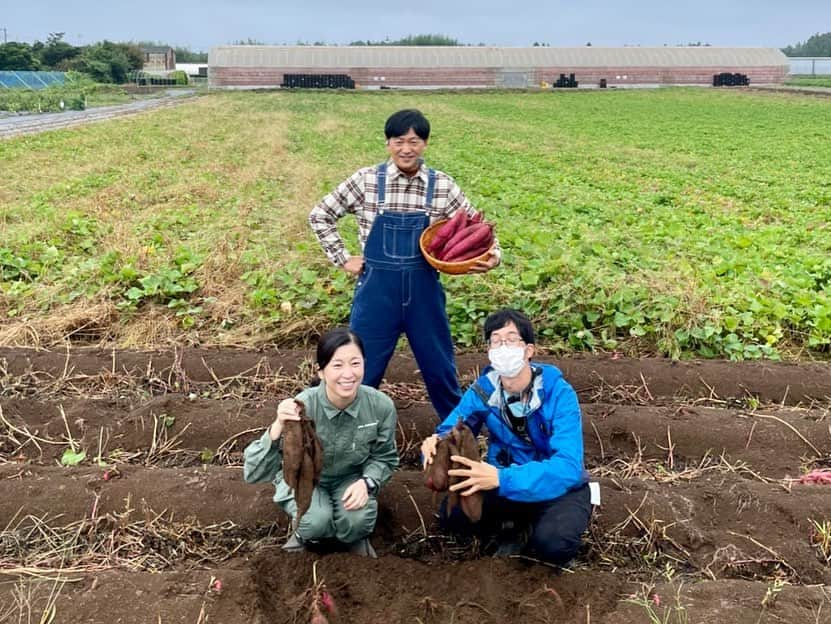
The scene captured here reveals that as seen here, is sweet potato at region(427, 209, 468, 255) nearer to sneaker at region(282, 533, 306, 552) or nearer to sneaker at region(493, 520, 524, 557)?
sneaker at region(493, 520, 524, 557)

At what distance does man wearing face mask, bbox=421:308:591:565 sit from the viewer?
3369 mm

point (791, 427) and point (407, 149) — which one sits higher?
point (407, 149)

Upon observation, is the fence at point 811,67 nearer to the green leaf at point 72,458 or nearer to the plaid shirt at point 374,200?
the plaid shirt at point 374,200

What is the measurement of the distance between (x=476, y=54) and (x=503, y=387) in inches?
2575

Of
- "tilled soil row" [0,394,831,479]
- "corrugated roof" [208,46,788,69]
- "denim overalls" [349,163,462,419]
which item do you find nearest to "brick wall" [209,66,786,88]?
"corrugated roof" [208,46,788,69]

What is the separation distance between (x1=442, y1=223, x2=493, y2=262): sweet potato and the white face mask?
0.84m

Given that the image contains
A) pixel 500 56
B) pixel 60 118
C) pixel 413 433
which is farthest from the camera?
pixel 500 56

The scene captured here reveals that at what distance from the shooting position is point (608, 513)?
3949 mm

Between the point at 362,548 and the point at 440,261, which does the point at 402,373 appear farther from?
the point at 362,548

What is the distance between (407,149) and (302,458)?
1.65 meters

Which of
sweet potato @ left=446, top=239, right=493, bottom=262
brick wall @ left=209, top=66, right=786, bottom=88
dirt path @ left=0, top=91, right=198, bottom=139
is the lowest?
sweet potato @ left=446, top=239, right=493, bottom=262

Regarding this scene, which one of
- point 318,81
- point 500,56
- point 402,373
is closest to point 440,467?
point 402,373

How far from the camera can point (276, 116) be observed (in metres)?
33.5

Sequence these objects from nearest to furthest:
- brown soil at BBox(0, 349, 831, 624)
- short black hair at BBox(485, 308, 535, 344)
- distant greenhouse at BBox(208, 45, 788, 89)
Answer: brown soil at BBox(0, 349, 831, 624) < short black hair at BBox(485, 308, 535, 344) < distant greenhouse at BBox(208, 45, 788, 89)
